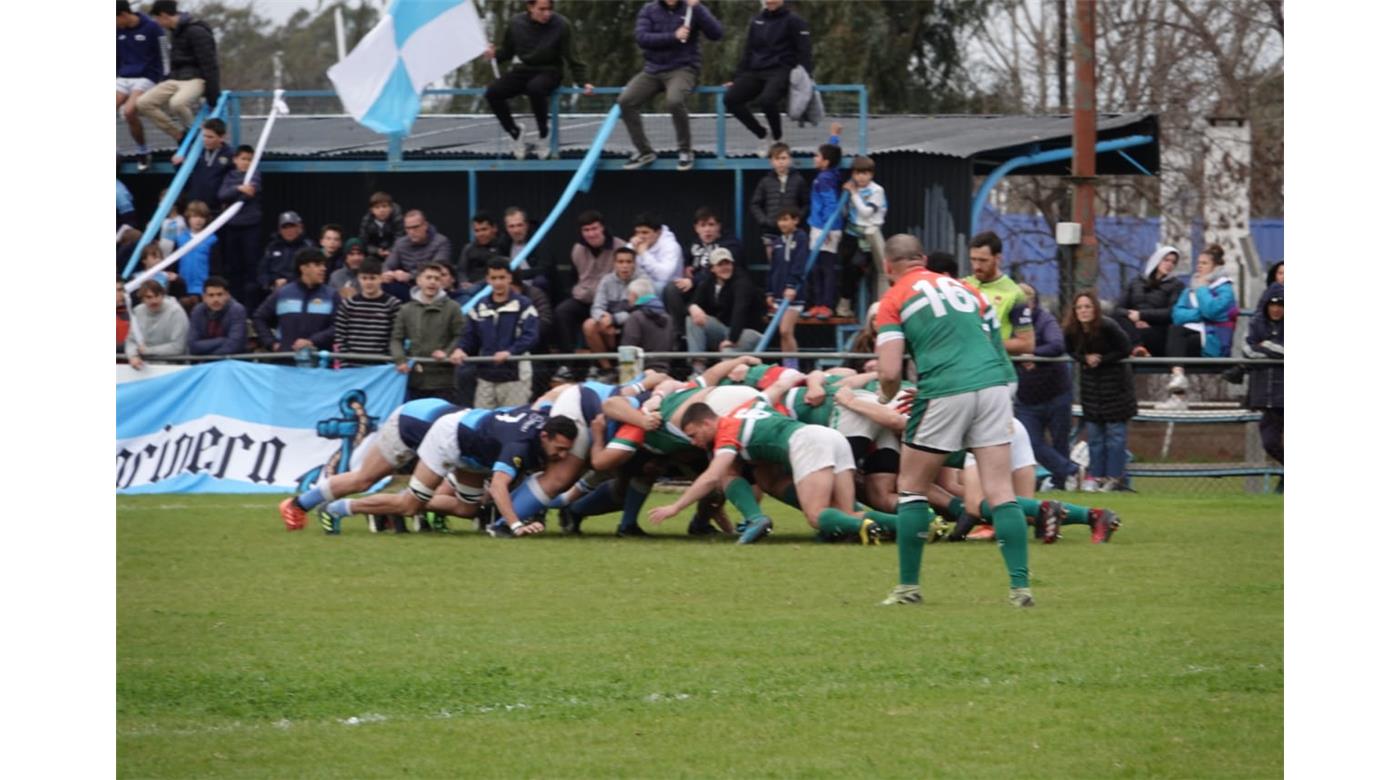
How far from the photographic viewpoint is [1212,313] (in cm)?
1886

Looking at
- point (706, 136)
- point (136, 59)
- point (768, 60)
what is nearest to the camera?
point (768, 60)

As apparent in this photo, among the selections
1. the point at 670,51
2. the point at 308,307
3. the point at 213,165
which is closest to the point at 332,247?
the point at 308,307

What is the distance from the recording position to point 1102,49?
35.7m

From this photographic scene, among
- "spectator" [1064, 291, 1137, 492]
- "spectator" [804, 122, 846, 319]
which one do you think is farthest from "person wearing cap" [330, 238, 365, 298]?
"spectator" [1064, 291, 1137, 492]

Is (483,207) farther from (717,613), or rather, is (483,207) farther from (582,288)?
(717,613)

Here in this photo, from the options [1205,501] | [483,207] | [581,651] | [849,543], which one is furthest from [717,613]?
[483,207]

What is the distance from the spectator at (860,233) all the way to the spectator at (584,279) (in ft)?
7.42

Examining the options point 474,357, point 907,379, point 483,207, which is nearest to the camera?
point 907,379

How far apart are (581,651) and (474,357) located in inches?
366

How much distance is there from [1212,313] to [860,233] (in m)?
3.40

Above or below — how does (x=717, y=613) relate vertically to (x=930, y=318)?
below

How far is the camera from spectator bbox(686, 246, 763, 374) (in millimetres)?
18516

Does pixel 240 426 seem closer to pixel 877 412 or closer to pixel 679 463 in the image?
pixel 679 463

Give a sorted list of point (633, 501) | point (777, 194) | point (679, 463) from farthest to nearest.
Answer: point (777, 194)
point (633, 501)
point (679, 463)
